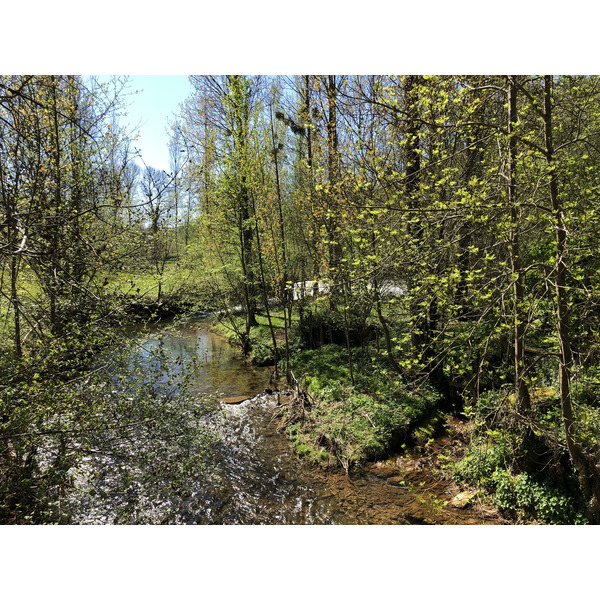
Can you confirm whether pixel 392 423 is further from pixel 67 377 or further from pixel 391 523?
pixel 67 377

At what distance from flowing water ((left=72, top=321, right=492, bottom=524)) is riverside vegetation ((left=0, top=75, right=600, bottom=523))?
173 millimetres

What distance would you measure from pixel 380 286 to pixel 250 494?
3.41m

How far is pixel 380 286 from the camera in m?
5.30

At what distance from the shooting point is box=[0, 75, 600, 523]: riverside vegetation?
2758 mm

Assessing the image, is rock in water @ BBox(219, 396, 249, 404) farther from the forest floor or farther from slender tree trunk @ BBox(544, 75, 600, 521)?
slender tree trunk @ BBox(544, 75, 600, 521)

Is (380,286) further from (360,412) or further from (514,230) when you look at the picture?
(514,230)

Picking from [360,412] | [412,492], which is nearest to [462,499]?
[412,492]

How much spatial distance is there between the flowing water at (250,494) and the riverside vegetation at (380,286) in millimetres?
173

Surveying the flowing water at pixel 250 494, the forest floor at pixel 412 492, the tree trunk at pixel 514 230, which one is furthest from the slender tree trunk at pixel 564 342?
the flowing water at pixel 250 494

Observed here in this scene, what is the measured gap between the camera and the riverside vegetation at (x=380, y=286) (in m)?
2.76

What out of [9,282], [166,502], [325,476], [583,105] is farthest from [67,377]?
[583,105]

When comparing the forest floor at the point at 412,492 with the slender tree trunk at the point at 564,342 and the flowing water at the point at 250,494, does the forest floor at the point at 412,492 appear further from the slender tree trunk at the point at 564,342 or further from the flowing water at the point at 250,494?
the slender tree trunk at the point at 564,342

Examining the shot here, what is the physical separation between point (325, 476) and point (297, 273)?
21.6 ft

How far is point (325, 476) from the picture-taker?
4508 millimetres
